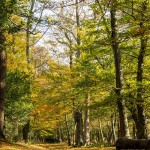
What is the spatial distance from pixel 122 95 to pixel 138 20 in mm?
4044

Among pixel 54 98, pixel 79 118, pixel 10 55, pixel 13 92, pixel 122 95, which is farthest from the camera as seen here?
pixel 79 118

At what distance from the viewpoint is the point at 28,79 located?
58.2 feet

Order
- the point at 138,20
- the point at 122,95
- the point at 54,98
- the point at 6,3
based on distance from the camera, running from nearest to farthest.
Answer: the point at 6,3, the point at 138,20, the point at 122,95, the point at 54,98

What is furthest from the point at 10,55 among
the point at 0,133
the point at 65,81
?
the point at 0,133

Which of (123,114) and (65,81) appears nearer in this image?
(123,114)

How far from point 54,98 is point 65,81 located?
1.84 meters

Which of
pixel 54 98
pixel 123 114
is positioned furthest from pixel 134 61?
pixel 54 98

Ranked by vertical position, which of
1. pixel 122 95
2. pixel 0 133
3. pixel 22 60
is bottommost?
pixel 0 133

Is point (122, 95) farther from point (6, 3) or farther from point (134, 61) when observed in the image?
point (6, 3)

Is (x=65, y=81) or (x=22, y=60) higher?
(x=22, y=60)

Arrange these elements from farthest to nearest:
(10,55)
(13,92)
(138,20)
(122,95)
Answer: (10,55) < (13,92) < (122,95) < (138,20)

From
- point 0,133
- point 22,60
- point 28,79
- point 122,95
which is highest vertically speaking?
point 22,60

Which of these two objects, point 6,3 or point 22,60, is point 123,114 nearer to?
point 6,3

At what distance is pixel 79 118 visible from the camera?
88.0 feet
